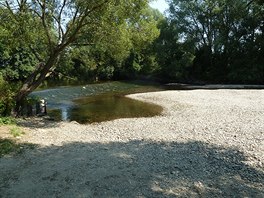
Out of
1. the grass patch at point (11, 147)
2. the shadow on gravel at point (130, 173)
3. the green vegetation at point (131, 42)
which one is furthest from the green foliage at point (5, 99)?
the shadow on gravel at point (130, 173)

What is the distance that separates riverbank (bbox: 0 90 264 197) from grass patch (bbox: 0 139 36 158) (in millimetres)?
360

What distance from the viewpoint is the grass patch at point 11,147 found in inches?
→ 335

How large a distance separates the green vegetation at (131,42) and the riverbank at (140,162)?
15.0ft

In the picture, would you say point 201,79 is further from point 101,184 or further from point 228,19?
point 101,184

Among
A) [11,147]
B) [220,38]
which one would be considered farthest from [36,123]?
[220,38]

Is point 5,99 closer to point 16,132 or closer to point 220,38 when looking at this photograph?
point 16,132

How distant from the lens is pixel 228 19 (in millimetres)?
46344

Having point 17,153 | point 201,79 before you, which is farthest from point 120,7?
point 201,79

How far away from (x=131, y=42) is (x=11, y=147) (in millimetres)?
9458

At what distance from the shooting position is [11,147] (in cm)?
887

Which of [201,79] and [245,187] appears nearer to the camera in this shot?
[245,187]

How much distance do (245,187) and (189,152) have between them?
268 centimetres

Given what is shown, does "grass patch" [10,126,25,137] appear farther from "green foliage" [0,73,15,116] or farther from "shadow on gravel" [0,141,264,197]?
"green foliage" [0,73,15,116]

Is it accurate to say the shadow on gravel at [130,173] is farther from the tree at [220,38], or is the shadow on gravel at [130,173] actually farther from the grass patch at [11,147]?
the tree at [220,38]
